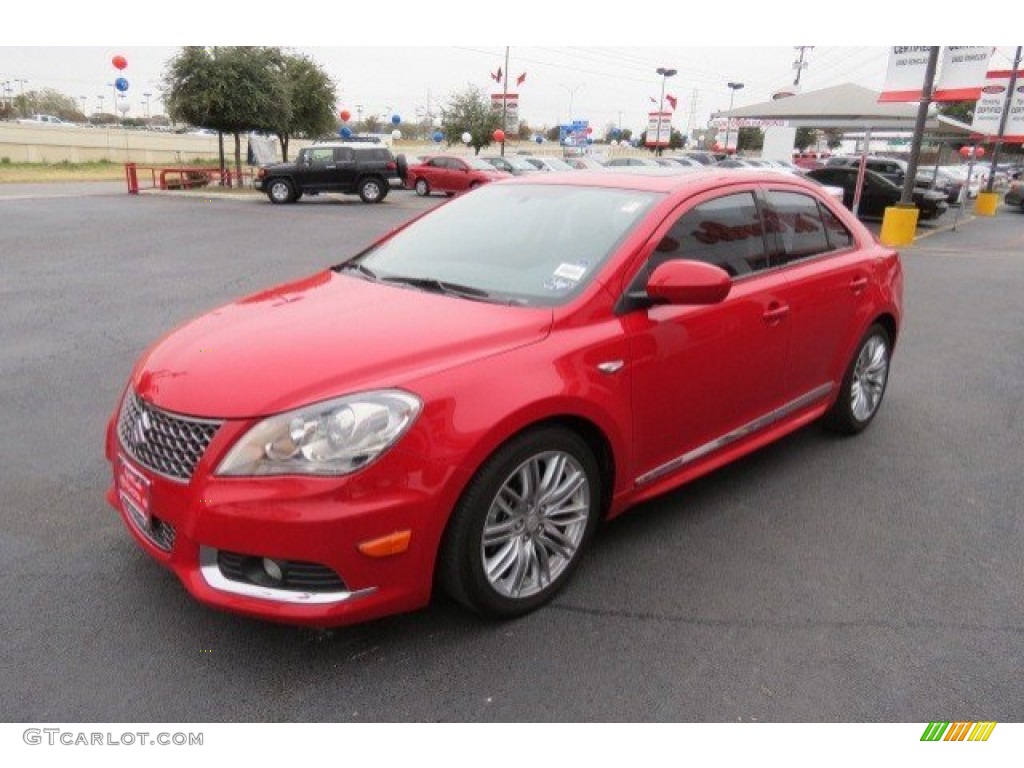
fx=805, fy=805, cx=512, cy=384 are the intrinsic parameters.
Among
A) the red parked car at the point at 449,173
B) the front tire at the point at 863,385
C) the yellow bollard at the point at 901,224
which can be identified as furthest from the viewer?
the red parked car at the point at 449,173

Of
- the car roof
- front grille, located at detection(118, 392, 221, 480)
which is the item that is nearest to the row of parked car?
the car roof

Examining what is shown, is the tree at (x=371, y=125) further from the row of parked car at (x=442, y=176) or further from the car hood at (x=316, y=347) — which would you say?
the car hood at (x=316, y=347)

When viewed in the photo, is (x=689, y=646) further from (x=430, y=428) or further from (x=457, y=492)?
(x=430, y=428)

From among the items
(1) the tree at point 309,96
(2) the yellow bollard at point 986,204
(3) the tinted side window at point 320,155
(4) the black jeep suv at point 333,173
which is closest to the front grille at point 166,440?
(4) the black jeep suv at point 333,173

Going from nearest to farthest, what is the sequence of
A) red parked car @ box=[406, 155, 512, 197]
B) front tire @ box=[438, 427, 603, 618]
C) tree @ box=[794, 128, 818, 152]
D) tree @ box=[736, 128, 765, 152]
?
1. front tire @ box=[438, 427, 603, 618]
2. red parked car @ box=[406, 155, 512, 197]
3. tree @ box=[736, 128, 765, 152]
4. tree @ box=[794, 128, 818, 152]

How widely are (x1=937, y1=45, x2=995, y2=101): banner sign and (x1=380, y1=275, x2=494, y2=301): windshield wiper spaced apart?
50.8ft

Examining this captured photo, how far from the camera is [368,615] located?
2.57 meters

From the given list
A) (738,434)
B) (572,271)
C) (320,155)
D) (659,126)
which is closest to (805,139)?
(659,126)

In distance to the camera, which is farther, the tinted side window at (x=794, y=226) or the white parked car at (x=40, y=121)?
the white parked car at (x=40, y=121)

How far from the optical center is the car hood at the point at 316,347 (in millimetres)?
2561

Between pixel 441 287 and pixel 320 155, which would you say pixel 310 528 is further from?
pixel 320 155

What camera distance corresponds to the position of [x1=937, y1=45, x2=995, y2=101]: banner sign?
1506 centimetres

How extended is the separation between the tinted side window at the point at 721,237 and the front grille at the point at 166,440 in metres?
1.77

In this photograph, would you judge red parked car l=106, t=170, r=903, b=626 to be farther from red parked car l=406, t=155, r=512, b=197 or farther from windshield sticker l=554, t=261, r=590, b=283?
red parked car l=406, t=155, r=512, b=197
